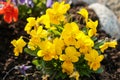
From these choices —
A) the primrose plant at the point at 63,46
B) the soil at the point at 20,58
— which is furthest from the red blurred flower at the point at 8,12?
the primrose plant at the point at 63,46

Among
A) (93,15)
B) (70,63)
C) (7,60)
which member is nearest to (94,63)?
(70,63)

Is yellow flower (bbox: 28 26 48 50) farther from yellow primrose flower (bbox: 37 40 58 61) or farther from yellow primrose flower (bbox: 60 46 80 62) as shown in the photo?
yellow primrose flower (bbox: 60 46 80 62)

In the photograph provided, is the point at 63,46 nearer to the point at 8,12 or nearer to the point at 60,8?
the point at 60,8

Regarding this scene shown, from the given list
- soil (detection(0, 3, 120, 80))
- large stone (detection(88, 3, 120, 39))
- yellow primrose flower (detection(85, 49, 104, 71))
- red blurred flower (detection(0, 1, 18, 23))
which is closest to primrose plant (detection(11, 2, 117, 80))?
yellow primrose flower (detection(85, 49, 104, 71))

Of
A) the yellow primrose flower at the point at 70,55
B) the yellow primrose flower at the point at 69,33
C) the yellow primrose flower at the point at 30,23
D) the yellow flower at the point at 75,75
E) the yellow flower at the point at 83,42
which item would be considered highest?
the yellow primrose flower at the point at 30,23

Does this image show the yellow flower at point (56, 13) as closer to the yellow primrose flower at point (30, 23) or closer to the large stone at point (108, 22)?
the yellow primrose flower at point (30, 23)

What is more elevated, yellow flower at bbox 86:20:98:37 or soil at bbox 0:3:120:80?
yellow flower at bbox 86:20:98:37
